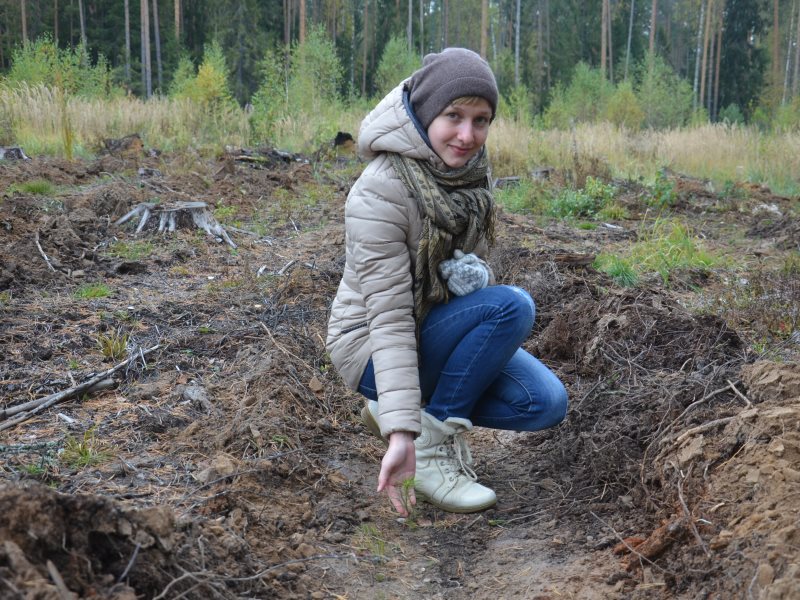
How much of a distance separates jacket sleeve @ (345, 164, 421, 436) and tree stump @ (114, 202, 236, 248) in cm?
419

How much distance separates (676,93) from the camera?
28359 mm

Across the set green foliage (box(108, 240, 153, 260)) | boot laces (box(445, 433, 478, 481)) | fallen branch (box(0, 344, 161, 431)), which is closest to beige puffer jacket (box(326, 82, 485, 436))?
boot laces (box(445, 433, 478, 481))

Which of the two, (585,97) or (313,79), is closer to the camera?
(313,79)

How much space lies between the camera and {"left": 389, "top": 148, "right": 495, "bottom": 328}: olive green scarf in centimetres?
231

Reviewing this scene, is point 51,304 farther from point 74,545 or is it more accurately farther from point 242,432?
point 74,545

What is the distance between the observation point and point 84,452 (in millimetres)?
2582

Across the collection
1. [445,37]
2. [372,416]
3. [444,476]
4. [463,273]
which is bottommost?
[444,476]

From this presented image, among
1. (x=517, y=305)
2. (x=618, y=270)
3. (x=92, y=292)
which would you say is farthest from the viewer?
(x=618, y=270)

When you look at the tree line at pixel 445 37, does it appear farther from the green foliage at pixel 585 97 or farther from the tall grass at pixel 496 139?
the tall grass at pixel 496 139

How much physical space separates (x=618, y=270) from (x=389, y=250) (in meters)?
3.19

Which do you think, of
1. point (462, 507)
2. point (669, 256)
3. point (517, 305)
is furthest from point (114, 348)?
point (669, 256)

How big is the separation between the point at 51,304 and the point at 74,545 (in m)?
3.17

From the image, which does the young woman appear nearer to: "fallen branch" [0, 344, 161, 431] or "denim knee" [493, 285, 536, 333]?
"denim knee" [493, 285, 536, 333]

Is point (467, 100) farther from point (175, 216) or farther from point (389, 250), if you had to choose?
point (175, 216)
